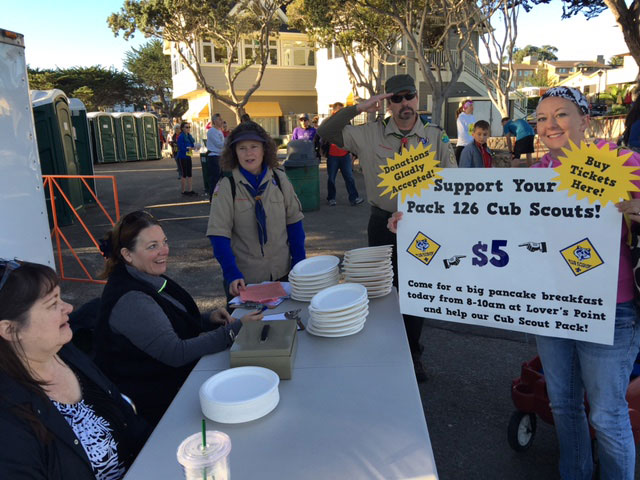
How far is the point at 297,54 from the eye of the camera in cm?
3616

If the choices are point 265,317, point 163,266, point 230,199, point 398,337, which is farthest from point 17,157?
point 398,337

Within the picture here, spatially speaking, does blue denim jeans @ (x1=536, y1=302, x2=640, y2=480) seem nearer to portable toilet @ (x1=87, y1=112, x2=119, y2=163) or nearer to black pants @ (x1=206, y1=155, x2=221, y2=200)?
black pants @ (x1=206, y1=155, x2=221, y2=200)

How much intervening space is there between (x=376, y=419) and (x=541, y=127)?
1.45m

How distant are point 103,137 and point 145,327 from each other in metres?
24.8

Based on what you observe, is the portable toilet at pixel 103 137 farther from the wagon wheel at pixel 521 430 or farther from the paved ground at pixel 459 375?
the wagon wheel at pixel 521 430

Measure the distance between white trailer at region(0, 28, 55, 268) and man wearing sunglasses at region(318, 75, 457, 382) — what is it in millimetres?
3094

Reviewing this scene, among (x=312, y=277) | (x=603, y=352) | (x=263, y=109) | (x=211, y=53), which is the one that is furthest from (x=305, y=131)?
(x=263, y=109)

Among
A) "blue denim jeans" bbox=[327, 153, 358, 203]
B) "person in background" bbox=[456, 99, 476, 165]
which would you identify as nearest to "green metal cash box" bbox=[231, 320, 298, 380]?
"blue denim jeans" bbox=[327, 153, 358, 203]

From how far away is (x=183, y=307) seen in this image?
289 centimetres

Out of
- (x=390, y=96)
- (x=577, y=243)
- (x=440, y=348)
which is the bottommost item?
(x=440, y=348)

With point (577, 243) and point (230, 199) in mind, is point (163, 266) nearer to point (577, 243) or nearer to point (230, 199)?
point (230, 199)

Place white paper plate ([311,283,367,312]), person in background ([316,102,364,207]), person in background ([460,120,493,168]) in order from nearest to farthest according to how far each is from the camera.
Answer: white paper plate ([311,283,367,312])
person in background ([460,120,493,168])
person in background ([316,102,364,207])

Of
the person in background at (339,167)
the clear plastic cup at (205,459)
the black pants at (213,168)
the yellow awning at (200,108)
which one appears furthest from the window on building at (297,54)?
the clear plastic cup at (205,459)

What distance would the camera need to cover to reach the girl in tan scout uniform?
3496mm
